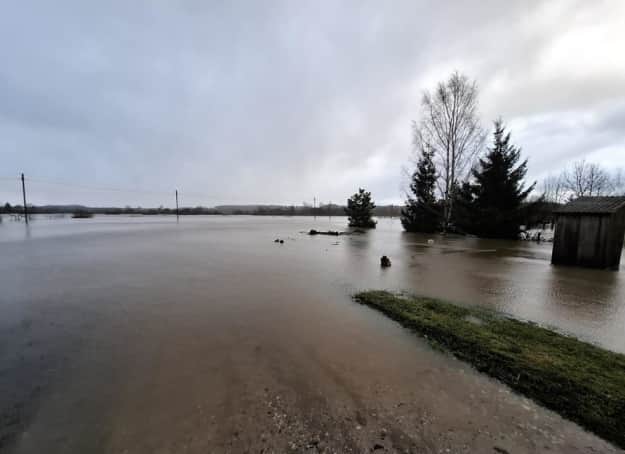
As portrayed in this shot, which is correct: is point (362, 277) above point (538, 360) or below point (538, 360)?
below

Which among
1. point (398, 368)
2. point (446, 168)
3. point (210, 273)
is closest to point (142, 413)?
point (398, 368)

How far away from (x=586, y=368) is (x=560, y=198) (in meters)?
32.9

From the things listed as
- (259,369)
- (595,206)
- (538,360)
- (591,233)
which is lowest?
(259,369)

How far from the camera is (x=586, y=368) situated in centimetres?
227

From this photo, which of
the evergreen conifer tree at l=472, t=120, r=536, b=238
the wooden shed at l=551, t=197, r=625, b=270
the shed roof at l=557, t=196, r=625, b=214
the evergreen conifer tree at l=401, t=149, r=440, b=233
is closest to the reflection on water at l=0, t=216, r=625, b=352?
the wooden shed at l=551, t=197, r=625, b=270

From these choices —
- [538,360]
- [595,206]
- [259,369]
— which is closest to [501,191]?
[595,206]

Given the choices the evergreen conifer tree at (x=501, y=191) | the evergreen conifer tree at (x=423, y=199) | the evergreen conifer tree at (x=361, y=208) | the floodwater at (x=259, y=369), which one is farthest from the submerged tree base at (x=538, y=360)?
the evergreen conifer tree at (x=361, y=208)

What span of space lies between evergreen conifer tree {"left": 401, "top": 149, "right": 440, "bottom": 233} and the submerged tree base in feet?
54.6

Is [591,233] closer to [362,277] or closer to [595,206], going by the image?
[595,206]

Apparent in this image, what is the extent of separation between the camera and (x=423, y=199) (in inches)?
762

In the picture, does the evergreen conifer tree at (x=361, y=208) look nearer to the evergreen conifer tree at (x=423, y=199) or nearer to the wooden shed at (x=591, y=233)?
the evergreen conifer tree at (x=423, y=199)

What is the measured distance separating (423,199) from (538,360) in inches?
726

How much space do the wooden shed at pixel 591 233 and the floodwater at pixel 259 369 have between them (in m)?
1.48

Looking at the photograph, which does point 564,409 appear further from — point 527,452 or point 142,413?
point 142,413
